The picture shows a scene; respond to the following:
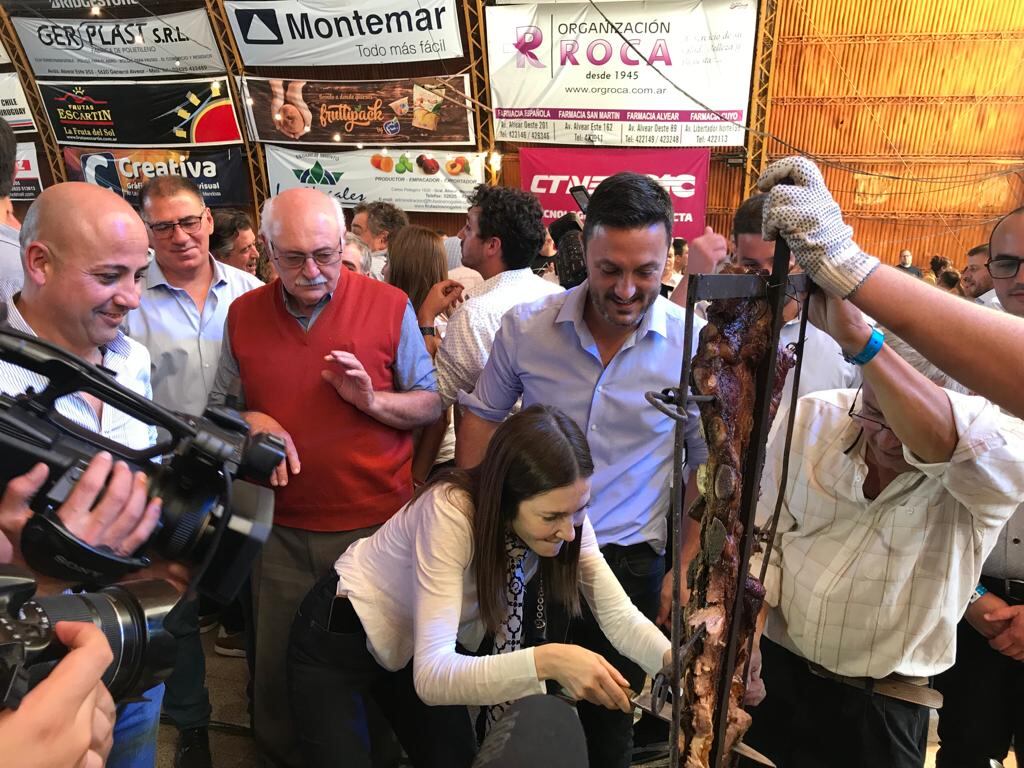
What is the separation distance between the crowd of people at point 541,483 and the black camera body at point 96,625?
4cm

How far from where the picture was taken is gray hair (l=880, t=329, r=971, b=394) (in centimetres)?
125

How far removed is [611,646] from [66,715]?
4.83 feet

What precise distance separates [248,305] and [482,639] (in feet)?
3.95

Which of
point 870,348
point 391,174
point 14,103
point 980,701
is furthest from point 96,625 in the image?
point 14,103

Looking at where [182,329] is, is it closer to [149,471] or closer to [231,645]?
[149,471]

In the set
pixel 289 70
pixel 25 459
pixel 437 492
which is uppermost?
pixel 289 70

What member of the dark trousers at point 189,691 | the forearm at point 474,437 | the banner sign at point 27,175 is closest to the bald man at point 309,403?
the forearm at point 474,437

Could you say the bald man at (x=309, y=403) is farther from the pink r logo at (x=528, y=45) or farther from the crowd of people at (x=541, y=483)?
the pink r logo at (x=528, y=45)

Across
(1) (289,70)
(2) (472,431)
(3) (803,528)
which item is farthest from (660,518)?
(1) (289,70)

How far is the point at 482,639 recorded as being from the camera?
1.73m

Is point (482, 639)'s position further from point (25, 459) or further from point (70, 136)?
point (70, 136)

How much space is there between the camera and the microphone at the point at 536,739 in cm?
78

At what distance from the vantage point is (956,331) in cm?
85

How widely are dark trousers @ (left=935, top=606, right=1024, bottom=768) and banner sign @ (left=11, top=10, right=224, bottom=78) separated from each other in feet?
36.8
